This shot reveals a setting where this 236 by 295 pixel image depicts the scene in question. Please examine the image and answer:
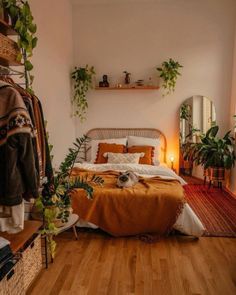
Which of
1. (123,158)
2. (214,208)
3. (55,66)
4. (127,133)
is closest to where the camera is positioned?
(214,208)

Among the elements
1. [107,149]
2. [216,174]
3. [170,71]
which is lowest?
[216,174]

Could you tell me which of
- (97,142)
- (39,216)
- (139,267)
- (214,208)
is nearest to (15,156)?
(39,216)

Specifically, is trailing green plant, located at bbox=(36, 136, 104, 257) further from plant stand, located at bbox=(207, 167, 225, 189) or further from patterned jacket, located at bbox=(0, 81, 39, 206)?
plant stand, located at bbox=(207, 167, 225, 189)

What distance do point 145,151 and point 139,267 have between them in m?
2.10

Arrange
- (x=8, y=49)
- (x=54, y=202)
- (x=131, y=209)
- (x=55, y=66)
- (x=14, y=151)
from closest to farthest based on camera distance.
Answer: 1. (x=14, y=151)
2. (x=8, y=49)
3. (x=54, y=202)
4. (x=131, y=209)
5. (x=55, y=66)

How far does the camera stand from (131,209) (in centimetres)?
269

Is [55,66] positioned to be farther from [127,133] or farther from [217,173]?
[217,173]

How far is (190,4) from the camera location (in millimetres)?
4270

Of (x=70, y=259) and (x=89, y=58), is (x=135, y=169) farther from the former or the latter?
(x=89, y=58)

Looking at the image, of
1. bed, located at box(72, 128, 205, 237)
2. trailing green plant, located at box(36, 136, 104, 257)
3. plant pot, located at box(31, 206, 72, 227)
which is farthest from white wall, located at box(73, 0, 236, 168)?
plant pot, located at box(31, 206, 72, 227)

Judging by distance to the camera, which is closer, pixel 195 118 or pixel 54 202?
pixel 54 202

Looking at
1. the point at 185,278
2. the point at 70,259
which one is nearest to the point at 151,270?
the point at 185,278

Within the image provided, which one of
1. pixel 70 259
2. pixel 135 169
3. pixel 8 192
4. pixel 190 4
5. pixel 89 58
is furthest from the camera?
pixel 89 58

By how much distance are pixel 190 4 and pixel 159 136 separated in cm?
230
